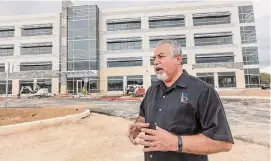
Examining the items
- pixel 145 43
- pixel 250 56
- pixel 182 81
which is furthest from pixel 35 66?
pixel 182 81

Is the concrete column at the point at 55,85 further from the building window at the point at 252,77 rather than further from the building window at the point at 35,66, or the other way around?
the building window at the point at 252,77

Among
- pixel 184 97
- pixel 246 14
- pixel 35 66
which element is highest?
pixel 246 14

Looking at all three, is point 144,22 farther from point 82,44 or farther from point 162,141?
point 162,141

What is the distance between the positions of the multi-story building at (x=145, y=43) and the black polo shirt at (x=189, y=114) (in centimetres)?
3718

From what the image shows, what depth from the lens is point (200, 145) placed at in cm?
154

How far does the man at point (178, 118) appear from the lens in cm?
154

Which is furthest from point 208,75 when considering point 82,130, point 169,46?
point 169,46

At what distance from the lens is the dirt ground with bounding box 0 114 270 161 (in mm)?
5125

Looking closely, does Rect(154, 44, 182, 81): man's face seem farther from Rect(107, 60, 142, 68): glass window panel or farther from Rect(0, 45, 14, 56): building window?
Rect(0, 45, 14, 56): building window

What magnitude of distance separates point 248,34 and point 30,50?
42.0 metres

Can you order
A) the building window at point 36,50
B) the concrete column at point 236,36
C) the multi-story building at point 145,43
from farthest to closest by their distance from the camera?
the building window at point 36,50
the concrete column at point 236,36
the multi-story building at point 145,43

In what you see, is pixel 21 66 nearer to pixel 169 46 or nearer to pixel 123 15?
pixel 123 15

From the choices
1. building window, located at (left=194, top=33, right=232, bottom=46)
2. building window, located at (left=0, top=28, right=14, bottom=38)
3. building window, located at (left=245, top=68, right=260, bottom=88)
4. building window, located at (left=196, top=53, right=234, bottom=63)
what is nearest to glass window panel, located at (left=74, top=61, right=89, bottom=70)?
building window, located at (left=0, top=28, right=14, bottom=38)

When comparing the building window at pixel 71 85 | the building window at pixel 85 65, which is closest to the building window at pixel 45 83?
the building window at pixel 71 85
